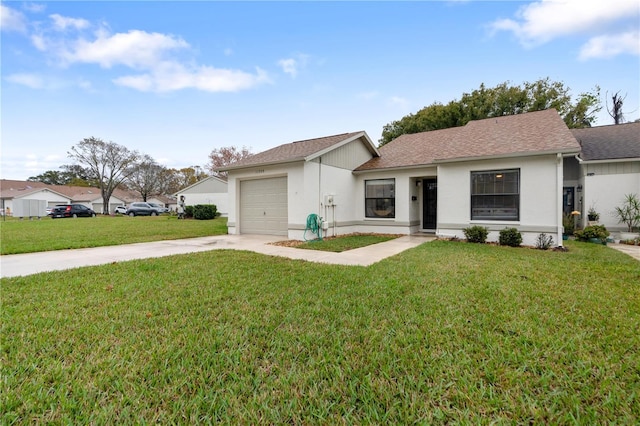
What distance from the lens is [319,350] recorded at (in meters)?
2.42

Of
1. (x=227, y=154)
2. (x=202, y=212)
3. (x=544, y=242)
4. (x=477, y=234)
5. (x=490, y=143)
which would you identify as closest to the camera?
(x=544, y=242)

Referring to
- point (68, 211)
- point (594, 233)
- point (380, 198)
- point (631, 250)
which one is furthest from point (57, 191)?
point (631, 250)

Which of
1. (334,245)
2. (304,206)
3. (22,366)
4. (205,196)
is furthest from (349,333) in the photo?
(205,196)

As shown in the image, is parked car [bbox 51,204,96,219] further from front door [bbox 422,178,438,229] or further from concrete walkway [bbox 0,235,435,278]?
front door [bbox 422,178,438,229]

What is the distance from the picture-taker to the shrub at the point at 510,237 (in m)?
8.24

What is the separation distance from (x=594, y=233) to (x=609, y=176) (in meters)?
3.26

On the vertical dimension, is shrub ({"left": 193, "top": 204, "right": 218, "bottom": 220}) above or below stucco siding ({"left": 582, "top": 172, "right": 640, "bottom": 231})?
below

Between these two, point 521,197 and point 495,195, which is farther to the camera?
point 495,195

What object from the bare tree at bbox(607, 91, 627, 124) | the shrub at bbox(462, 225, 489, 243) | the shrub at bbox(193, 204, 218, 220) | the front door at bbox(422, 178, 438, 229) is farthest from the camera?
the shrub at bbox(193, 204, 218, 220)

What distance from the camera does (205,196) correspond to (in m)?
29.0

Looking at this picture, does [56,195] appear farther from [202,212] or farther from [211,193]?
[202,212]

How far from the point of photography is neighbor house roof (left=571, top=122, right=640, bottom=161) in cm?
1065

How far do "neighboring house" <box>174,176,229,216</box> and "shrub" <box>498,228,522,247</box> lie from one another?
24.5 metres

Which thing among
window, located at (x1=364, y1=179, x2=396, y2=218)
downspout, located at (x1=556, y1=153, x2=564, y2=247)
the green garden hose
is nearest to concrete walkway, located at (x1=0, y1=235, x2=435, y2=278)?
the green garden hose
